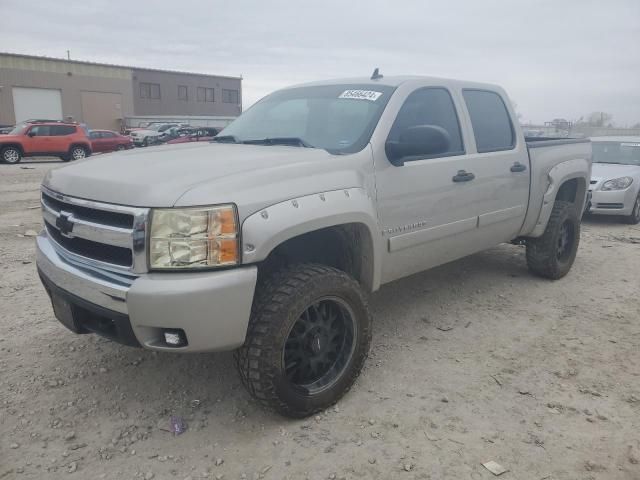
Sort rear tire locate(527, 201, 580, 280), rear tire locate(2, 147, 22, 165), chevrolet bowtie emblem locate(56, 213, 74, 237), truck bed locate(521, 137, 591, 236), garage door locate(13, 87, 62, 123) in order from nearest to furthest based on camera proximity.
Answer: chevrolet bowtie emblem locate(56, 213, 74, 237) < truck bed locate(521, 137, 591, 236) < rear tire locate(527, 201, 580, 280) < rear tire locate(2, 147, 22, 165) < garage door locate(13, 87, 62, 123)

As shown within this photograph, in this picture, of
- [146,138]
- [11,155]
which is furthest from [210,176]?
[146,138]

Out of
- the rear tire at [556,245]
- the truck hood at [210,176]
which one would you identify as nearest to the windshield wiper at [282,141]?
the truck hood at [210,176]

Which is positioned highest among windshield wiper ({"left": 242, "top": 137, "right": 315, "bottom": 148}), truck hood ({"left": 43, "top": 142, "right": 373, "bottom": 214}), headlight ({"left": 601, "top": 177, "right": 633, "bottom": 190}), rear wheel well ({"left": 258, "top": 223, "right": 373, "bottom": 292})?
windshield wiper ({"left": 242, "top": 137, "right": 315, "bottom": 148})

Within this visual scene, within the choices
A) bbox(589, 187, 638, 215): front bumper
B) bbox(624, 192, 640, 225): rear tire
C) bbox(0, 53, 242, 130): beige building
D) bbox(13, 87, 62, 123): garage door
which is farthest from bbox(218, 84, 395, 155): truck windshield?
bbox(13, 87, 62, 123): garage door

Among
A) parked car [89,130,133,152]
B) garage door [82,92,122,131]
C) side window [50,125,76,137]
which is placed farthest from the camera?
garage door [82,92,122,131]

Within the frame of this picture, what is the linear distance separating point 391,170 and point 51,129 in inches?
813

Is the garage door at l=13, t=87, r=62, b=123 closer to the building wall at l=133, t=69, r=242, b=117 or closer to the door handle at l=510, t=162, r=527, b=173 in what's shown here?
the building wall at l=133, t=69, r=242, b=117

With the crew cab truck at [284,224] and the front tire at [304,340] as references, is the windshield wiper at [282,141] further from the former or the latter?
the front tire at [304,340]

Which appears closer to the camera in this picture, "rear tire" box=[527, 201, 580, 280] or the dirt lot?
the dirt lot

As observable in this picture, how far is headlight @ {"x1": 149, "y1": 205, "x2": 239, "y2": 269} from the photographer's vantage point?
2.36 meters

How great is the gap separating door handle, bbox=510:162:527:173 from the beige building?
44.1 metres

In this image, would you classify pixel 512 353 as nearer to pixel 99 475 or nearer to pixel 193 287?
pixel 193 287

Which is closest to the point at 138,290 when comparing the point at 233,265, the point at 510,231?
the point at 233,265

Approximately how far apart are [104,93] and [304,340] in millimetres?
49895
